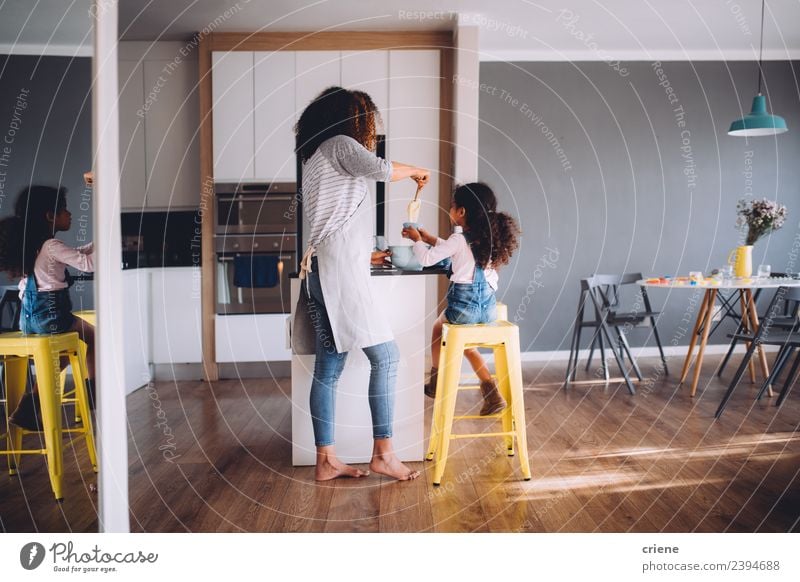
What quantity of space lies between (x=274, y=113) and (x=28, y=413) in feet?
8.94

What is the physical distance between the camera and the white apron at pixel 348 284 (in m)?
2.08

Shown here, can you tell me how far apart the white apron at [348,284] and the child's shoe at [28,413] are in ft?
3.17

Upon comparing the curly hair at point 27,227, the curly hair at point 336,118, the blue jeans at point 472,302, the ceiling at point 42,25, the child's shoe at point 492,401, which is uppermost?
the ceiling at point 42,25

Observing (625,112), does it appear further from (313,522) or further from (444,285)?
(313,522)

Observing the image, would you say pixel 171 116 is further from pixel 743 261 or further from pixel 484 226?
pixel 743 261

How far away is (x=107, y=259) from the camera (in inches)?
56.0

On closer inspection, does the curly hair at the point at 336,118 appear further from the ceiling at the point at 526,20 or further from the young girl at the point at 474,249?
the ceiling at the point at 526,20

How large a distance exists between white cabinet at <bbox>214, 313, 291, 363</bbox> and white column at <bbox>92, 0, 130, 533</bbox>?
273 cm

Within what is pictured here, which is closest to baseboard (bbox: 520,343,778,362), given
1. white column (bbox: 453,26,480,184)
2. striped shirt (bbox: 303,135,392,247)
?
white column (bbox: 453,26,480,184)

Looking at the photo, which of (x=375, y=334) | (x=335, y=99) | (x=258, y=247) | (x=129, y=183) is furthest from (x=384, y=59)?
(x=375, y=334)

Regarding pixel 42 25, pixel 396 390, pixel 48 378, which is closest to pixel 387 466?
pixel 396 390

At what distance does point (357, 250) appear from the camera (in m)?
2.09

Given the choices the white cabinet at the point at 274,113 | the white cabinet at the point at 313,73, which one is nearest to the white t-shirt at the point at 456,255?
the white cabinet at the point at 274,113

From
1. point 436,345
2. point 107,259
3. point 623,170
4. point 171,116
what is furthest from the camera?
point 623,170
